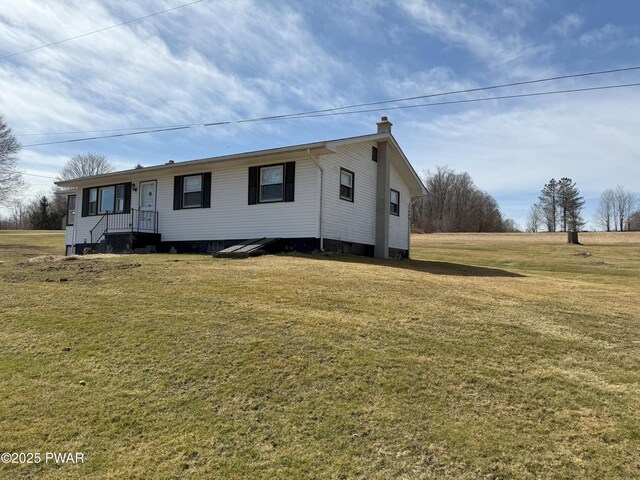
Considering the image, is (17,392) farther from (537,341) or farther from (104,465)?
(537,341)

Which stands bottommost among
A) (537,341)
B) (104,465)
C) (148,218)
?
(104,465)

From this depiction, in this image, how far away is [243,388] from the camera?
435 centimetres

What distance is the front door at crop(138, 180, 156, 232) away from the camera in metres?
18.2

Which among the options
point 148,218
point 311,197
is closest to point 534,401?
point 311,197

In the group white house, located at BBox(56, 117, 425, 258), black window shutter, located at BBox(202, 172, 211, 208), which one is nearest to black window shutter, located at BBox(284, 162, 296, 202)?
white house, located at BBox(56, 117, 425, 258)

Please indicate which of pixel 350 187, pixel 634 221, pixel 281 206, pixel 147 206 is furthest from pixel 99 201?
pixel 634 221

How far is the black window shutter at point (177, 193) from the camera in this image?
17672 mm

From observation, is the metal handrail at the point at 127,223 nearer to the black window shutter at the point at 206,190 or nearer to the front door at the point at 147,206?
the front door at the point at 147,206

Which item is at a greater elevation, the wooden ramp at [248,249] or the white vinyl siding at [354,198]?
the white vinyl siding at [354,198]

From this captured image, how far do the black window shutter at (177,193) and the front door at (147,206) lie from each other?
3.81 feet

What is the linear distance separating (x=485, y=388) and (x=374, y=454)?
1.53m

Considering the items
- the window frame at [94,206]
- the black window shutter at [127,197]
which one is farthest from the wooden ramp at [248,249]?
the window frame at [94,206]

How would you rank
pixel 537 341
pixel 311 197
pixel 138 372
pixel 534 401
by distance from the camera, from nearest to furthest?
pixel 534 401 → pixel 138 372 → pixel 537 341 → pixel 311 197

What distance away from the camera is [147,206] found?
18672 mm
